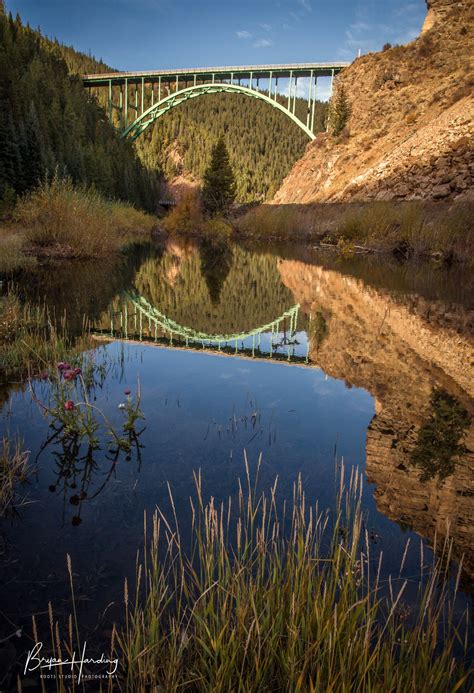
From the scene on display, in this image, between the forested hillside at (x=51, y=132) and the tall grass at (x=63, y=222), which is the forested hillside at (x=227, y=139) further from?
the tall grass at (x=63, y=222)

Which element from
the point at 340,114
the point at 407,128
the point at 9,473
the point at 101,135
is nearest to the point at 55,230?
the point at 9,473

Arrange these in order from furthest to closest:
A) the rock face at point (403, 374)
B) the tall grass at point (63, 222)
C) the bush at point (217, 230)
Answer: the bush at point (217, 230), the tall grass at point (63, 222), the rock face at point (403, 374)

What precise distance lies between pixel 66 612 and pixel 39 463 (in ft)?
5.77

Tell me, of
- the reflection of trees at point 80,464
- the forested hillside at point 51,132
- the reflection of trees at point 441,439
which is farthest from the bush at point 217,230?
the reflection of trees at point 80,464

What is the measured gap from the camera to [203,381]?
256 inches

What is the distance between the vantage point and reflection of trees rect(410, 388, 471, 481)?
3967mm

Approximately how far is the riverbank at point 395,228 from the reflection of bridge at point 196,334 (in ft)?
41.1

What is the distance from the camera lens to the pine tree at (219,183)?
57794 mm

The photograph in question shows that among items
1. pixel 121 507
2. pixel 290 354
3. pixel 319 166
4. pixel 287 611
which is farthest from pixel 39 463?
pixel 319 166

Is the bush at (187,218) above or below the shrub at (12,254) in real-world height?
above

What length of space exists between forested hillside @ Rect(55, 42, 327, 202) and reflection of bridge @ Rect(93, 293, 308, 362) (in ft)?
357

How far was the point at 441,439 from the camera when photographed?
14.7 feet

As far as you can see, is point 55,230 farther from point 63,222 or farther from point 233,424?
point 233,424
